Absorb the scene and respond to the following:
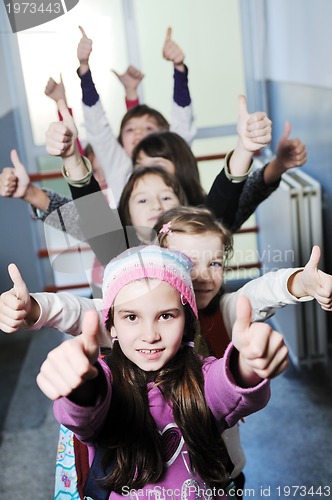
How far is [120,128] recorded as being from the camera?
0.61 meters

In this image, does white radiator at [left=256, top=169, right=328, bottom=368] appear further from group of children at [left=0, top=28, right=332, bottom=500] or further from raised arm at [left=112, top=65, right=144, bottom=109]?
raised arm at [left=112, top=65, right=144, bottom=109]

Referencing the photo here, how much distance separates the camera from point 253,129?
17.9 inches

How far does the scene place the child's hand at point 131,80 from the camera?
→ 0.55 meters

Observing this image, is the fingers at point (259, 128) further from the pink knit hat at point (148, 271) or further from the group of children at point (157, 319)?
the pink knit hat at point (148, 271)

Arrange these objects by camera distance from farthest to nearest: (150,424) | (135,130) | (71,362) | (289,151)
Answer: (135,130)
(289,151)
(150,424)
(71,362)

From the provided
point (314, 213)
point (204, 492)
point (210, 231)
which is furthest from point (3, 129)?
point (314, 213)

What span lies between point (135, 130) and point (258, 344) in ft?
1.23

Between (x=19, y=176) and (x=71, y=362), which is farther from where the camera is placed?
(x=19, y=176)

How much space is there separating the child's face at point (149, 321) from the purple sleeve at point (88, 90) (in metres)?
0.18

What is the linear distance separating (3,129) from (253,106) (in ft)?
0.71

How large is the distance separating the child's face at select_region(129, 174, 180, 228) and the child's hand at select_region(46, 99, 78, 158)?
0.26 feet

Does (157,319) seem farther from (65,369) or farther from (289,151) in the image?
(289,151)

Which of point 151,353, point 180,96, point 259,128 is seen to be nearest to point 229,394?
point 151,353

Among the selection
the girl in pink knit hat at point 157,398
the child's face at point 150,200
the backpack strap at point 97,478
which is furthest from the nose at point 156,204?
the backpack strap at point 97,478
